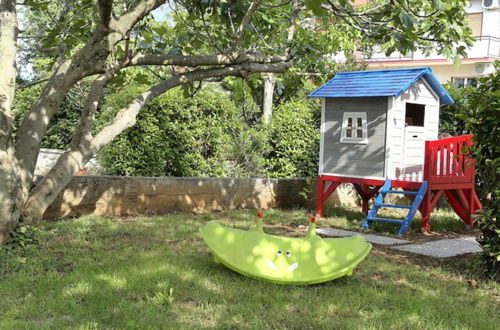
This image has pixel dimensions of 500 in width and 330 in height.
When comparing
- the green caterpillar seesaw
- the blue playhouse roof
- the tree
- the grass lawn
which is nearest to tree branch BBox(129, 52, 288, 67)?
the tree

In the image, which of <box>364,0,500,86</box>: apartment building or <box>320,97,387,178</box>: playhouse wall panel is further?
<box>364,0,500,86</box>: apartment building

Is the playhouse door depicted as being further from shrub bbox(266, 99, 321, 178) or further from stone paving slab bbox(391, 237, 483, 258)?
shrub bbox(266, 99, 321, 178)

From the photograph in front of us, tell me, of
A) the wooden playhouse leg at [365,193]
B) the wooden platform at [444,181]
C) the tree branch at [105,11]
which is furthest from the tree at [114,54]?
the wooden playhouse leg at [365,193]

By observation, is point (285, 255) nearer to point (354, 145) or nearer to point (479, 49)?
point (354, 145)

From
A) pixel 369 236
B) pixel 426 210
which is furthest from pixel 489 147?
pixel 426 210

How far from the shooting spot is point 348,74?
440 inches

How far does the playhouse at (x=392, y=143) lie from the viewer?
946cm

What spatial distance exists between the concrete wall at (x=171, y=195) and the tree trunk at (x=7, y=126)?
2.23 m

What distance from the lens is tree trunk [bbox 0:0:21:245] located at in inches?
233

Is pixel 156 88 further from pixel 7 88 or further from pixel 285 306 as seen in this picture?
pixel 285 306

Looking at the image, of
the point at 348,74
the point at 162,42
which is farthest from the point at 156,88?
the point at 348,74

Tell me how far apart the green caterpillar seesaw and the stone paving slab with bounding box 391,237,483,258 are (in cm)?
220

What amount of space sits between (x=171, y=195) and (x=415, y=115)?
5.29m

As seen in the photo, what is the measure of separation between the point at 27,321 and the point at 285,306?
1.92 m
